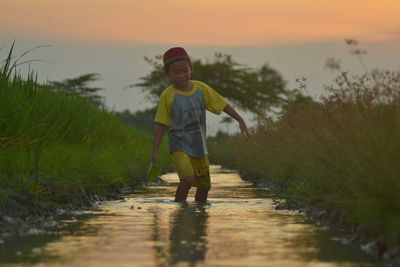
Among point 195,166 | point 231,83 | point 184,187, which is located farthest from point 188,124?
point 231,83

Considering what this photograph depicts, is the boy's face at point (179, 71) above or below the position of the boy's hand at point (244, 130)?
above

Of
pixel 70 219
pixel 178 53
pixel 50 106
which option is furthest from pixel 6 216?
pixel 50 106

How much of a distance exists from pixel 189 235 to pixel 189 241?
0.47 m

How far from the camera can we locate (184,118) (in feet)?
40.3

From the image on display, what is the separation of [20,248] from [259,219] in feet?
9.72

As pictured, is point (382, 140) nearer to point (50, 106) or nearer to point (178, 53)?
point (178, 53)

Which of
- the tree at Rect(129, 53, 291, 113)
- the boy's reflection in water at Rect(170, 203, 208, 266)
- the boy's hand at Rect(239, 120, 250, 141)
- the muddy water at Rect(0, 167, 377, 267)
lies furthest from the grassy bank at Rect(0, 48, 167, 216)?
the tree at Rect(129, 53, 291, 113)

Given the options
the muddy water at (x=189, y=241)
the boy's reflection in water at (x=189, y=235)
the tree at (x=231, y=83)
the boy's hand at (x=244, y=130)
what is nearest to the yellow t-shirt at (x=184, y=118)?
the boy's hand at (x=244, y=130)

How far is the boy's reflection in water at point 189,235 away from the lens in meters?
6.80

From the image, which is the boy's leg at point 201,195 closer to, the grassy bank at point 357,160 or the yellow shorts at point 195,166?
the yellow shorts at point 195,166

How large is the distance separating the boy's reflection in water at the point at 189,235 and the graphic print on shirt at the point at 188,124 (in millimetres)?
1032

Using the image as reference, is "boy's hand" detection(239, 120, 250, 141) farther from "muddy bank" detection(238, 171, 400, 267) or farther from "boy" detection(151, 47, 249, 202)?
"muddy bank" detection(238, 171, 400, 267)

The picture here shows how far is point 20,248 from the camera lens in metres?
7.37

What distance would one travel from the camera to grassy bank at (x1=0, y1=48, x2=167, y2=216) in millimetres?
10367
